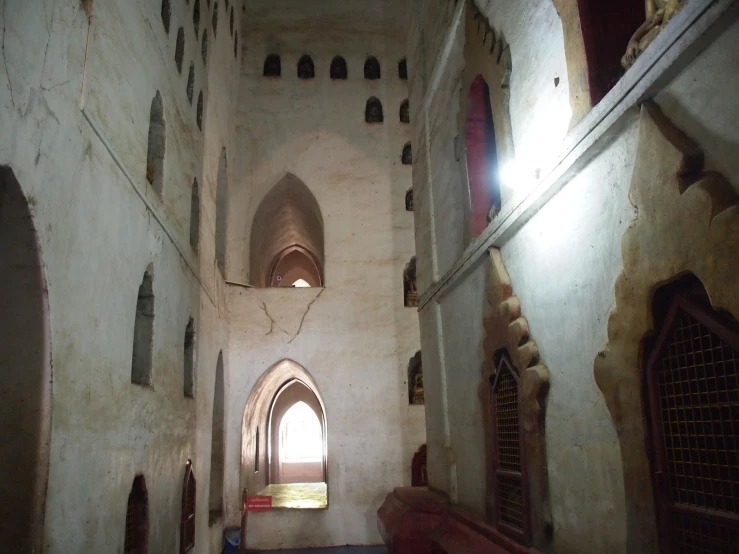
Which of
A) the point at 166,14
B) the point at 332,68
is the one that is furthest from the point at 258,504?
the point at 332,68

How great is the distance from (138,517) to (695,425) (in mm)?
5178

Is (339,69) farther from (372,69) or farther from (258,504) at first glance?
(258,504)

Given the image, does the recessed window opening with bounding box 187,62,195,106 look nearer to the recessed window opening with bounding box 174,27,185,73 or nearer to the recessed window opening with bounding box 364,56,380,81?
the recessed window opening with bounding box 174,27,185,73

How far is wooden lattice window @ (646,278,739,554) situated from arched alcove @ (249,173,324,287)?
10.7 m

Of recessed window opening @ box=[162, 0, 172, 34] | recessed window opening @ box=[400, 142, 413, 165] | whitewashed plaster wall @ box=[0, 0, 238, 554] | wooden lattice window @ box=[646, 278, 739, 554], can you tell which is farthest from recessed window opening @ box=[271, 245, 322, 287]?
wooden lattice window @ box=[646, 278, 739, 554]

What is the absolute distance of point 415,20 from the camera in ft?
28.8

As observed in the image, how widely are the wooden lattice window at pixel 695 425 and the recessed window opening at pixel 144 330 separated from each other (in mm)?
4940

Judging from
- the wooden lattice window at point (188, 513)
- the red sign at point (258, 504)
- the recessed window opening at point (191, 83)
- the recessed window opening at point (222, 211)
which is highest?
the recessed window opening at point (191, 83)

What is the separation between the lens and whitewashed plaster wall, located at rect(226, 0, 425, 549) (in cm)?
1162

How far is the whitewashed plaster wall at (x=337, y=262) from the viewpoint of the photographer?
457 inches

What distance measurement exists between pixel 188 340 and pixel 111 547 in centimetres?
386

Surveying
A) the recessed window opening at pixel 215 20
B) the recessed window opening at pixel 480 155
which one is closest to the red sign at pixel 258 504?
the recessed window opening at pixel 480 155

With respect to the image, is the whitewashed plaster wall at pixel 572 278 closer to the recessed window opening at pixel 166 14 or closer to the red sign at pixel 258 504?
the recessed window opening at pixel 166 14

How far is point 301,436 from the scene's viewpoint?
93.4ft
